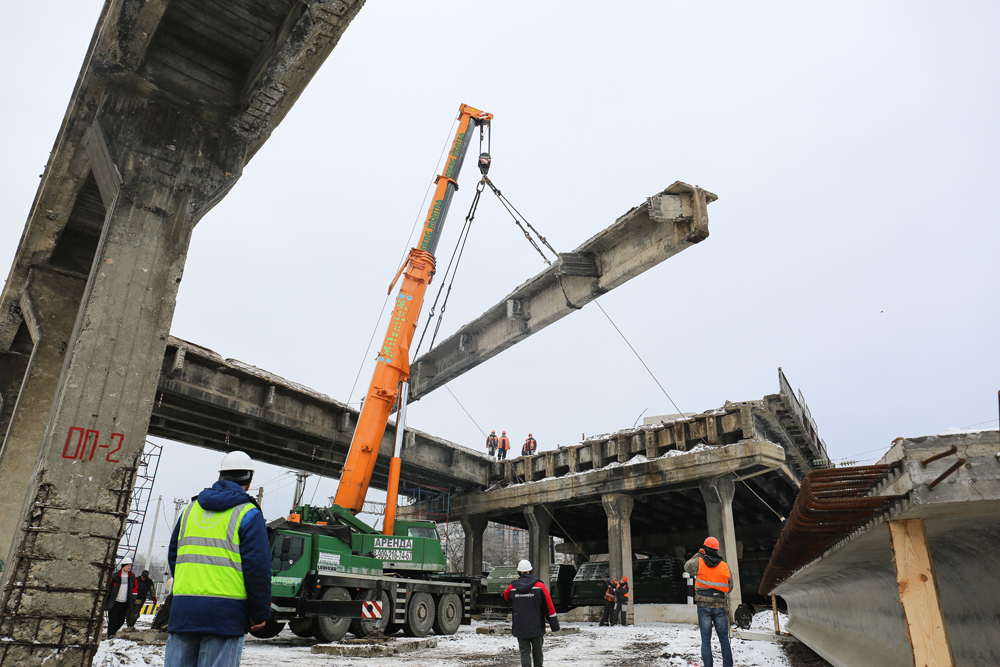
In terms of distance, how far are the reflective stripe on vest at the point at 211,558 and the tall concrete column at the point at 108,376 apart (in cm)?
267

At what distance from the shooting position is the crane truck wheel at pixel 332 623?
12.1m

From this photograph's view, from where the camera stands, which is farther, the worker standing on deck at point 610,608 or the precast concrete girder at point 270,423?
the worker standing on deck at point 610,608

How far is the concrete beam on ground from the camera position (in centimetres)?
1177

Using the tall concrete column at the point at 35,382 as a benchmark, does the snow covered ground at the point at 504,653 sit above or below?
below

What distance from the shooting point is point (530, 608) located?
6.90m

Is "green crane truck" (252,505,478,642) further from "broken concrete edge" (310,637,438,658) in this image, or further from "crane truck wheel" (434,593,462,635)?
"broken concrete edge" (310,637,438,658)

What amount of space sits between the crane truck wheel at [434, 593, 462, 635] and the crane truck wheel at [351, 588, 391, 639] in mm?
1810

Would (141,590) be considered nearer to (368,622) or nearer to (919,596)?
(368,622)

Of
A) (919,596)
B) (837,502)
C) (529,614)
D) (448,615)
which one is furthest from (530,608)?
(448,615)

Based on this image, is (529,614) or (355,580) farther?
(355,580)

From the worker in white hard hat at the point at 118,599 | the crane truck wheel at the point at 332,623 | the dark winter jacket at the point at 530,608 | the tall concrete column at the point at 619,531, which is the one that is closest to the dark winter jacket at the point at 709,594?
the dark winter jacket at the point at 530,608

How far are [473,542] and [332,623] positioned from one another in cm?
1359

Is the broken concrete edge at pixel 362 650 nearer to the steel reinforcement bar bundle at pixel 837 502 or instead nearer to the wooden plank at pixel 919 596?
the steel reinforcement bar bundle at pixel 837 502

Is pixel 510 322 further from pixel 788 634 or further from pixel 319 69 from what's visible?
pixel 319 69
